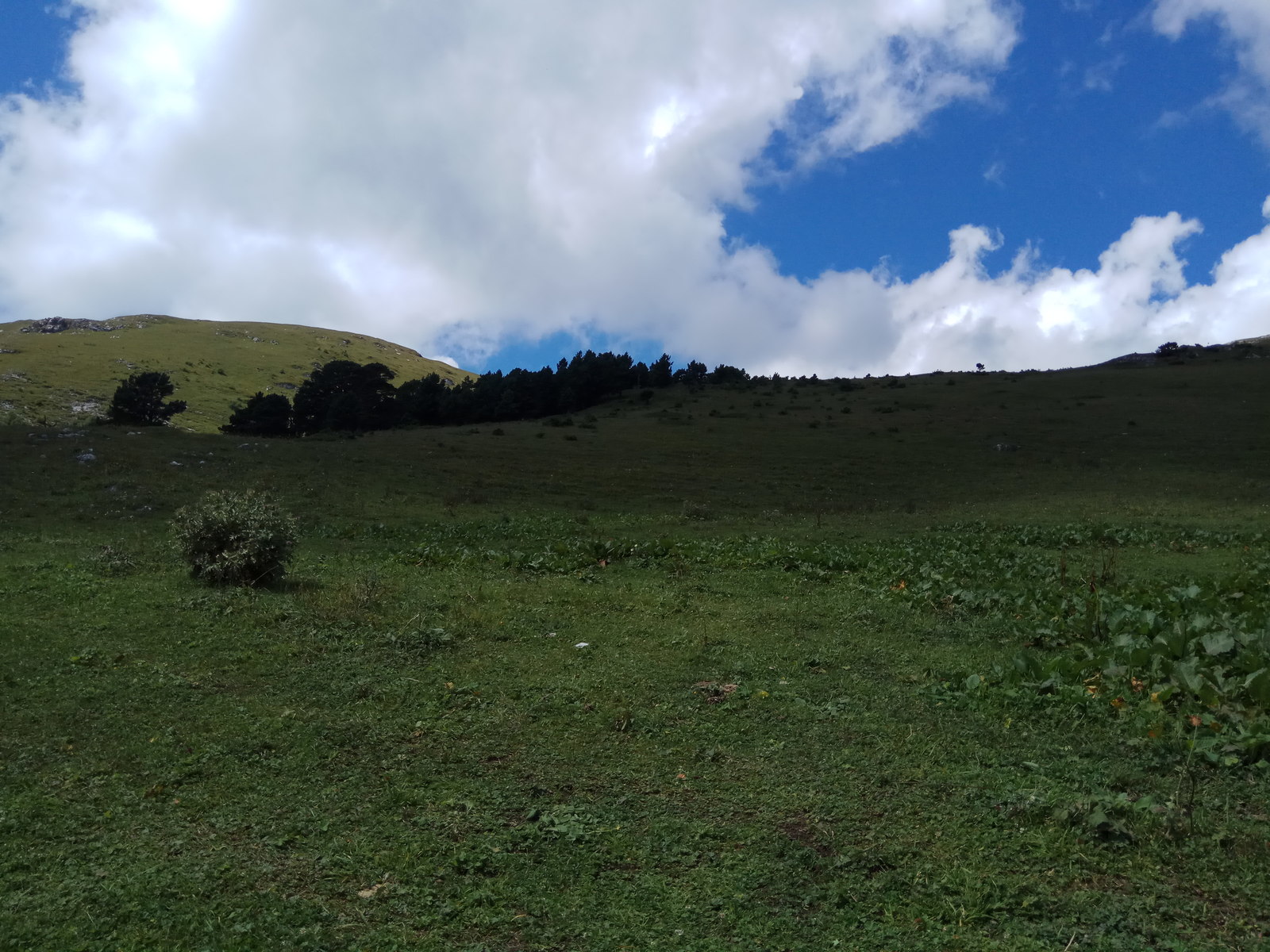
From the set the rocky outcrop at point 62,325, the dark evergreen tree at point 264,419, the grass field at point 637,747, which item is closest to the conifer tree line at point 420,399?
the dark evergreen tree at point 264,419

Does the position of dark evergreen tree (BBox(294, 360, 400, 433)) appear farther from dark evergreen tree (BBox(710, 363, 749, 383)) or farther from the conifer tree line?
dark evergreen tree (BBox(710, 363, 749, 383))

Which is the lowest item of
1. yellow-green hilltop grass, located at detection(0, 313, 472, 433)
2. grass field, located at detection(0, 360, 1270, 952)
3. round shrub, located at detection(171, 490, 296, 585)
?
grass field, located at detection(0, 360, 1270, 952)

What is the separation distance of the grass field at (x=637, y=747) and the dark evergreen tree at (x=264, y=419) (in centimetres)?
4326

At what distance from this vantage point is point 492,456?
36.1 m

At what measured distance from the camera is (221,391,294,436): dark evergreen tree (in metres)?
59.7

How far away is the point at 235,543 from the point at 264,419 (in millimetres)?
51042

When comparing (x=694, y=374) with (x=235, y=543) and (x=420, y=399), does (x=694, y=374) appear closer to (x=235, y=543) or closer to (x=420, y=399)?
(x=420, y=399)

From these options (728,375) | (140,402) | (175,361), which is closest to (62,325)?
(175,361)

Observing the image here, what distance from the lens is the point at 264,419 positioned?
60156mm

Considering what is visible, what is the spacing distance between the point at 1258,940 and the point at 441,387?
62.7 metres

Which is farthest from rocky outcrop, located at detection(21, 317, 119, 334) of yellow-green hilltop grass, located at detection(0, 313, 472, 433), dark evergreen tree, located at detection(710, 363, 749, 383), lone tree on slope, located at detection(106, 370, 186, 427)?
dark evergreen tree, located at detection(710, 363, 749, 383)

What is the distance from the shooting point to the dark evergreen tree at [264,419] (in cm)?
5966

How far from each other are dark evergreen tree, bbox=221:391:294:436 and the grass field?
4326cm

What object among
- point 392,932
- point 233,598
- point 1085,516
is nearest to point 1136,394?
point 1085,516
